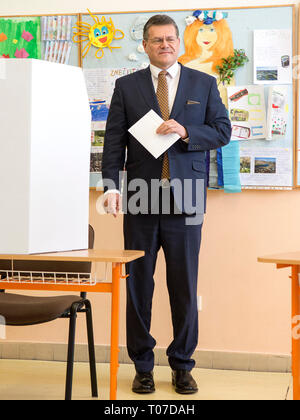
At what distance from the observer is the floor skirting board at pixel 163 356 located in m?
2.99

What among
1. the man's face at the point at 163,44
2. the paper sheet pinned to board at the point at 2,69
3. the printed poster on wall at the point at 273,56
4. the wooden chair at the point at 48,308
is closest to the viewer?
the paper sheet pinned to board at the point at 2,69

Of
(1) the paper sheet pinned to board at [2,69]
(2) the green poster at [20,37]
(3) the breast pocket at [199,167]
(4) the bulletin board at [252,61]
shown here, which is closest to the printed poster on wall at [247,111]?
(4) the bulletin board at [252,61]

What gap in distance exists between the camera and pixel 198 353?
3.08 meters

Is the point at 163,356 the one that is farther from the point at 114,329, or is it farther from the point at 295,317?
the point at 295,317

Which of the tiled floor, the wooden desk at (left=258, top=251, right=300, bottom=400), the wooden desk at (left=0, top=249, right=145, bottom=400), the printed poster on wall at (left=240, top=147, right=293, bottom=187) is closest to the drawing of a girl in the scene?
the printed poster on wall at (left=240, top=147, right=293, bottom=187)

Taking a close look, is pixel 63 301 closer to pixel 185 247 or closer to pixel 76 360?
pixel 185 247

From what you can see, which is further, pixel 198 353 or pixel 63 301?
pixel 198 353

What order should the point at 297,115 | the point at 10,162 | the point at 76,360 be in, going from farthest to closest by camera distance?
1. the point at 76,360
2. the point at 297,115
3. the point at 10,162

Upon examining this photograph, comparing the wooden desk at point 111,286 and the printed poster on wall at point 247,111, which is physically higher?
the printed poster on wall at point 247,111

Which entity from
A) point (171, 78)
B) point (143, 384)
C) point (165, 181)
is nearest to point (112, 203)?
point (165, 181)

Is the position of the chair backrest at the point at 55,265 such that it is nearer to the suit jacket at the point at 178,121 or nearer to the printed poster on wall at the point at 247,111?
the suit jacket at the point at 178,121

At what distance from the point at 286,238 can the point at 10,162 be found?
5.37 feet

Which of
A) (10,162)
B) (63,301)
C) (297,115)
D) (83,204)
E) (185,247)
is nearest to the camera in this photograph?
(10,162)
